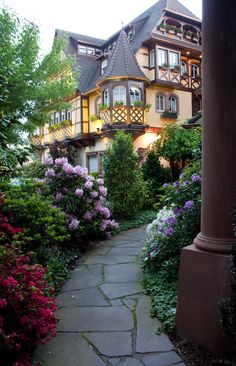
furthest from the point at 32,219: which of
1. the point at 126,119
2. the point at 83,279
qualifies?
the point at 126,119

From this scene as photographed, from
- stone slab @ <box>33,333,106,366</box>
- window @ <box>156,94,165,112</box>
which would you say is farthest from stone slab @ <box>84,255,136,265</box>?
window @ <box>156,94,165,112</box>

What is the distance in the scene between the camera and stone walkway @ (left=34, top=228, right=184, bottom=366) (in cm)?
250

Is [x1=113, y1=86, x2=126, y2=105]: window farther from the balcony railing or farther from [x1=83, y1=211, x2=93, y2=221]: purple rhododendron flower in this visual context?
[x1=83, y1=211, x2=93, y2=221]: purple rhododendron flower

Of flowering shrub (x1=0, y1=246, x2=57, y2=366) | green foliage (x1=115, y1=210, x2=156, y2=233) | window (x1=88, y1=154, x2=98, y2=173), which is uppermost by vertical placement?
window (x1=88, y1=154, x2=98, y2=173)

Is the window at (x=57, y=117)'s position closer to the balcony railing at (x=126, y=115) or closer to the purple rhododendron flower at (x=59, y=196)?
the balcony railing at (x=126, y=115)

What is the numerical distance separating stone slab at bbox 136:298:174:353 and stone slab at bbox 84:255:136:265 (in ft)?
5.90

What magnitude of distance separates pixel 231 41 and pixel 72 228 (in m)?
4.02

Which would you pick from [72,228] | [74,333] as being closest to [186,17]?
[72,228]

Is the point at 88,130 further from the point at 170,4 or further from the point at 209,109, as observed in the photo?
the point at 209,109

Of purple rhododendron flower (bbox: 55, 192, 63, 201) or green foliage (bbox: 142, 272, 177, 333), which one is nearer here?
green foliage (bbox: 142, 272, 177, 333)

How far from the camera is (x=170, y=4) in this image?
18.1m

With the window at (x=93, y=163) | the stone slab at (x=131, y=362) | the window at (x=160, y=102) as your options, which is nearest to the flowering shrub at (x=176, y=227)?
the stone slab at (x=131, y=362)

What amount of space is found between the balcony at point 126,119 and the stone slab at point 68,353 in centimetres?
1379

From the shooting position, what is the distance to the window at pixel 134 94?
16.4 m
